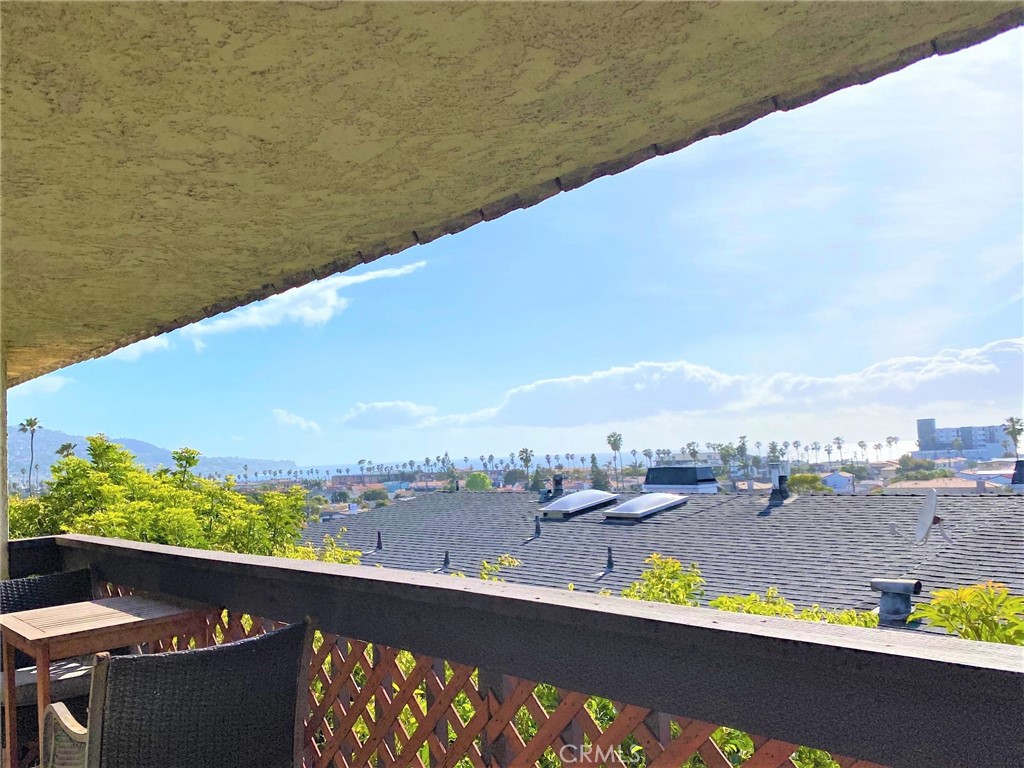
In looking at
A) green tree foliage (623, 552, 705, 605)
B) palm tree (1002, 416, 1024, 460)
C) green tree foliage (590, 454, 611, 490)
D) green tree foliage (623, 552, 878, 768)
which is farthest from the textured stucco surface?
palm tree (1002, 416, 1024, 460)

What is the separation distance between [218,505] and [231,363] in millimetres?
118390

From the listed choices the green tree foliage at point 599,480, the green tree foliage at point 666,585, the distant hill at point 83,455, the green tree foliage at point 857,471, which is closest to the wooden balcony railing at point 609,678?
the green tree foliage at point 666,585

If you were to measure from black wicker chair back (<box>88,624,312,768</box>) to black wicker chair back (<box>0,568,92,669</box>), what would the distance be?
194cm

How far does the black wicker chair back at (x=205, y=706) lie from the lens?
6.22ft

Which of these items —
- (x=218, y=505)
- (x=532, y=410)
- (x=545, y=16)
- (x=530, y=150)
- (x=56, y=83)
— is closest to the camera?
(x=545, y=16)

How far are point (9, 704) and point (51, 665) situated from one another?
20.6 inches

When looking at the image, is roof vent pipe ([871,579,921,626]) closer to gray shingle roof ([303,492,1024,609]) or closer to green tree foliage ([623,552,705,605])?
gray shingle roof ([303,492,1024,609])

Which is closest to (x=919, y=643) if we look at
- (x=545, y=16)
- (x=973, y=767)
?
(x=973, y=767)

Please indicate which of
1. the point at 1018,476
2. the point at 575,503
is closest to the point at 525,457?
the point at 575,503

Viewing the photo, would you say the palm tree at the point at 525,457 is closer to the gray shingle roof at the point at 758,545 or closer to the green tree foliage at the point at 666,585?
the gray shingle roof at the point at 758,545

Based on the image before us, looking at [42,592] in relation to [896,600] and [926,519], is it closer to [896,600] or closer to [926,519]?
[896,600]

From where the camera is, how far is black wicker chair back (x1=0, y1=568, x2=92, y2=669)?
342 cm

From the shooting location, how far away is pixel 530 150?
107 inches

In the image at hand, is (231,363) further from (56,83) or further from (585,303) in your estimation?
(56,83)
